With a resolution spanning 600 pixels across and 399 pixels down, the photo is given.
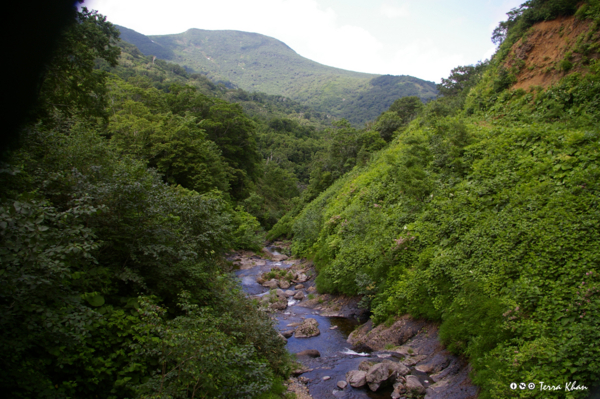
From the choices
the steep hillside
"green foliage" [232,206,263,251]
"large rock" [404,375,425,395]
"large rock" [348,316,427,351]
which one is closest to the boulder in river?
"large rock" [348,316,427,351]

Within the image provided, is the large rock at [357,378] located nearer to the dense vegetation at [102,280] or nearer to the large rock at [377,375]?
the large rock at [377,375]

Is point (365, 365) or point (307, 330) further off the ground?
point (365, 365)

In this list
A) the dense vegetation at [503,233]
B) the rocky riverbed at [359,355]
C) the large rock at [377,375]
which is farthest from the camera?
the large rock at [377,375]

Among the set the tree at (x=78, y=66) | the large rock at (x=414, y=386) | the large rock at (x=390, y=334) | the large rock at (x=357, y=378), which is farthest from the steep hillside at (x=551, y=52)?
the tree at (x=78, y=66)

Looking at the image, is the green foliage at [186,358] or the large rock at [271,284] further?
the large rock at [271,284]

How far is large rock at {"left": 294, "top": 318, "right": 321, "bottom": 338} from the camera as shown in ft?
40.9

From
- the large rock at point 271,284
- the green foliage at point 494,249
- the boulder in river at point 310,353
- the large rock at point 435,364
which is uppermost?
the green foliage at point 494,249

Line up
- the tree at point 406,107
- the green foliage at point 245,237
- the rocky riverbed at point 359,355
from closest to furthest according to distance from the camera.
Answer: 1. the rocky riverbed at point 359,355
2. the green foliage at point 245,237
3. the tree at point 406,107

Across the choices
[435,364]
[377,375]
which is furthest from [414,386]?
[435,364]

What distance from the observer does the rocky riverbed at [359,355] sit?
7.81 metres

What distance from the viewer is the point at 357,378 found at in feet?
28.0

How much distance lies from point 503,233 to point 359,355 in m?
6.20

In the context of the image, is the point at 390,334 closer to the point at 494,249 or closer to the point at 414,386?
the point at 414,386

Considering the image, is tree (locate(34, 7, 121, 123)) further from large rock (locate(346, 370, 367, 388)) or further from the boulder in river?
large rock (locate(346, 370, 367, 388))
